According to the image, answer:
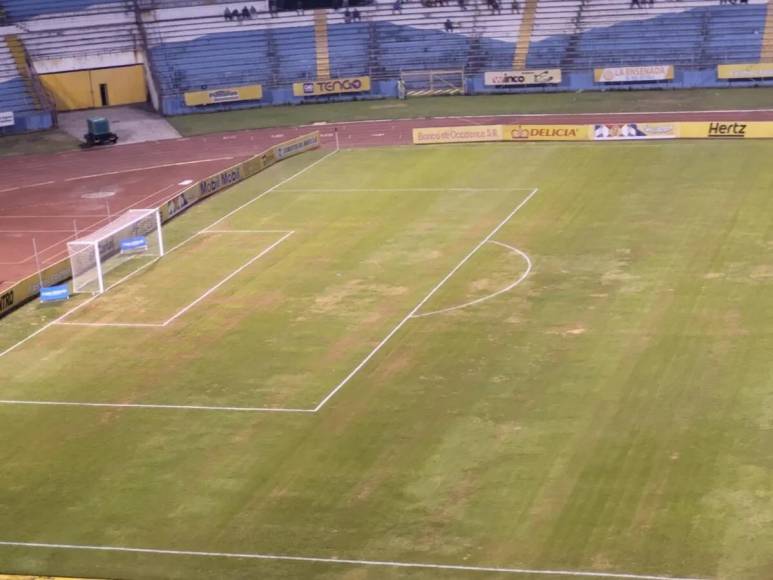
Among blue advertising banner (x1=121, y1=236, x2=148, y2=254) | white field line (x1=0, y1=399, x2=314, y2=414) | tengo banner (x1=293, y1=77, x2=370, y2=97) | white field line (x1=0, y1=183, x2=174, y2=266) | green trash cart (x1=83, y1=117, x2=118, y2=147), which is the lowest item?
white field line (x1=0, y1=399, x2=314, y2=414)

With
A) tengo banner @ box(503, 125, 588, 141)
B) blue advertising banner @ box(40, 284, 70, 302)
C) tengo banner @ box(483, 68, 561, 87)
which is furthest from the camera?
tengo banner @ box(483, 68, 561, 87)

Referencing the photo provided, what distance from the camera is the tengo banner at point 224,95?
97.8 meters

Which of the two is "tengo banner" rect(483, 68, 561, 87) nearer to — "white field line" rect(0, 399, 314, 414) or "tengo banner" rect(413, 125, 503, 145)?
"tengo banner" rect(413, 125, 503, 145)

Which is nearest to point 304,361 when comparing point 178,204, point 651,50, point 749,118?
point 178,204

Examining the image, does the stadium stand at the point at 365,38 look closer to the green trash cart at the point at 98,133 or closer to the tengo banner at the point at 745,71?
the tengo banner at the point at 745,71

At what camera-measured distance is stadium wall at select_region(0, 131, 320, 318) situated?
172 feet

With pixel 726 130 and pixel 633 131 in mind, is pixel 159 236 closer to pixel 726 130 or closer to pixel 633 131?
pixel 633 131

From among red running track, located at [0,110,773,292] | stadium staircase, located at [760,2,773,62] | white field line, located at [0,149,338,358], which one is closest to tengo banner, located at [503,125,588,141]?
red running track, located at [0,110,773,292]

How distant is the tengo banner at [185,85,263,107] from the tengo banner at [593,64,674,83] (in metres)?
24.8

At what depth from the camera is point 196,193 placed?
6862cm

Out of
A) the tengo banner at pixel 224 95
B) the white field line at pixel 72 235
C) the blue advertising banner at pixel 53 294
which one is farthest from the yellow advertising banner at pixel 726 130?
the blue advertising banner at pixel 53 294

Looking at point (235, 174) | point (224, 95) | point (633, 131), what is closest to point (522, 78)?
point (633, 131)

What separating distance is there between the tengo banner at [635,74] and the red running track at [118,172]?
30.4ft

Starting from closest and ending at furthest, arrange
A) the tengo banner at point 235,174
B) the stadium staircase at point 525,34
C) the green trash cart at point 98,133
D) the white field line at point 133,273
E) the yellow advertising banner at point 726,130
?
1. the white field line at point 133,273
2. the tengo banner at point 235,174
3. the yellow advertising banner at point 726,130
4. the green trash cart at point 98,133
5. the stadium staircase at point 525,34
